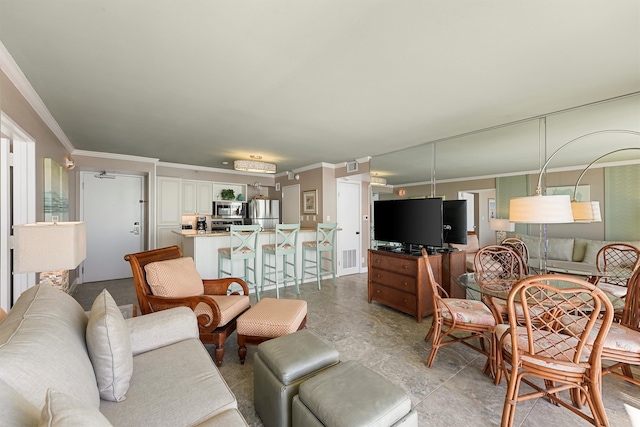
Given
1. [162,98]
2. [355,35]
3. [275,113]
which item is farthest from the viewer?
[275,113]

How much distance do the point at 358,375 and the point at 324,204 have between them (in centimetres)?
409

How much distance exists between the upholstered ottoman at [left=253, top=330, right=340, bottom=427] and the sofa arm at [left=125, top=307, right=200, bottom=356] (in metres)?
0.52

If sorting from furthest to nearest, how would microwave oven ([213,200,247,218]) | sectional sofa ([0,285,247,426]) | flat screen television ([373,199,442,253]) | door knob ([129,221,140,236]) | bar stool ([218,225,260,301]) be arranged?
microwave oven ([213,200,247,218]) < door knob ([129,221,140,236]) < bar stool ([218,225,260,301]) < flat screen television ([373,199,442,253]) < sectional sofa ([0,285,247,426])

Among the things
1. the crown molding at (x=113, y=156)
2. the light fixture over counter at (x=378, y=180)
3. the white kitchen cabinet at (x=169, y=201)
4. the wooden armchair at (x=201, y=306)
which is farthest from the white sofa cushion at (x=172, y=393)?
the white kitchen cabinet at (x=169, y=201)

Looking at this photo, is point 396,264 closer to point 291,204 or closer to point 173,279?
point 173,279

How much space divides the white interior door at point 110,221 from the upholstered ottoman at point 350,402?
529 centimetres

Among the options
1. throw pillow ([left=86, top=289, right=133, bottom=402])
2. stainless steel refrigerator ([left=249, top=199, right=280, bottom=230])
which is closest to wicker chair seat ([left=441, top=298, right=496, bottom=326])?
throw pillow ([left=86, top=289, right=133, bottom=402])

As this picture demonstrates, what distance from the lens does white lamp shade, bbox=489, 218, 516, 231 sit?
302 centimetres

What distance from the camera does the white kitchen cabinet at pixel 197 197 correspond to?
579 cm

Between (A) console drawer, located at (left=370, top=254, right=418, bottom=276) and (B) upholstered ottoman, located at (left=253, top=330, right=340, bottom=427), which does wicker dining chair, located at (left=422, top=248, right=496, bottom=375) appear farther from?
(B) upholstered ottoman, located at (left=253, top=330, right=340, bottom=427)

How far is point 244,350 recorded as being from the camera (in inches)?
87.0

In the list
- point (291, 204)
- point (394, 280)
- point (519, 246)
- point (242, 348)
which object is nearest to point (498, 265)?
point (519, 246)

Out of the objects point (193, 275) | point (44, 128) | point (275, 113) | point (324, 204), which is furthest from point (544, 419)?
point (44, 128)

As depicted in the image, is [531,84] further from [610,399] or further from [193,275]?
[193,275]
